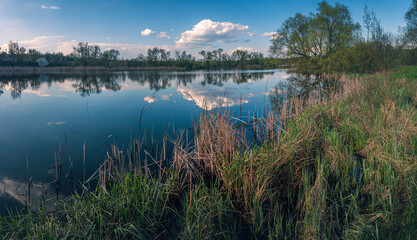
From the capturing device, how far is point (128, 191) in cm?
290

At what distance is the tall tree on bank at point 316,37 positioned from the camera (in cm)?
2624

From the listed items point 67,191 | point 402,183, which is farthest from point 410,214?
point 67,191

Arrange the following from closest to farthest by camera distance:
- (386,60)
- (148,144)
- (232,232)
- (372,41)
Result: (232,232) < (148,144) < (372,41) < (386,60)

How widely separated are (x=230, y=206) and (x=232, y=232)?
1.45 feet

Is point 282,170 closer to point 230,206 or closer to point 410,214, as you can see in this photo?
point 230,206

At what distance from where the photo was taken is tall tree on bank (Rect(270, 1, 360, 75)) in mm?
26239

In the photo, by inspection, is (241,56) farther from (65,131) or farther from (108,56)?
(65,131)

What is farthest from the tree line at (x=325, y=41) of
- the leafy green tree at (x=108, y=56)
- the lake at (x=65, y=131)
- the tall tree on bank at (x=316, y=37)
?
the leafy green tree at (x=108, y=56)

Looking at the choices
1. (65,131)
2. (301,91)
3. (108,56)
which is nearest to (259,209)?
(65,131)

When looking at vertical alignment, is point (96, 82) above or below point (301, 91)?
above

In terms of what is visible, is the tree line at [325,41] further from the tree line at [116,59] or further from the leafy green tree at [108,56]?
the leafy green tree at [108,56]

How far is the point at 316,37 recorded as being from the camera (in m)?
27.7

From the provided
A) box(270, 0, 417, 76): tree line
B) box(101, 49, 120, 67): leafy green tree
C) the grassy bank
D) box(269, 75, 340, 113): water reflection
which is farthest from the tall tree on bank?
box(101, 49, 120, 67): leafy green tree

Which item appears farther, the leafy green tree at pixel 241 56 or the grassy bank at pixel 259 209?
the leafy green tree at pixel 241 56
